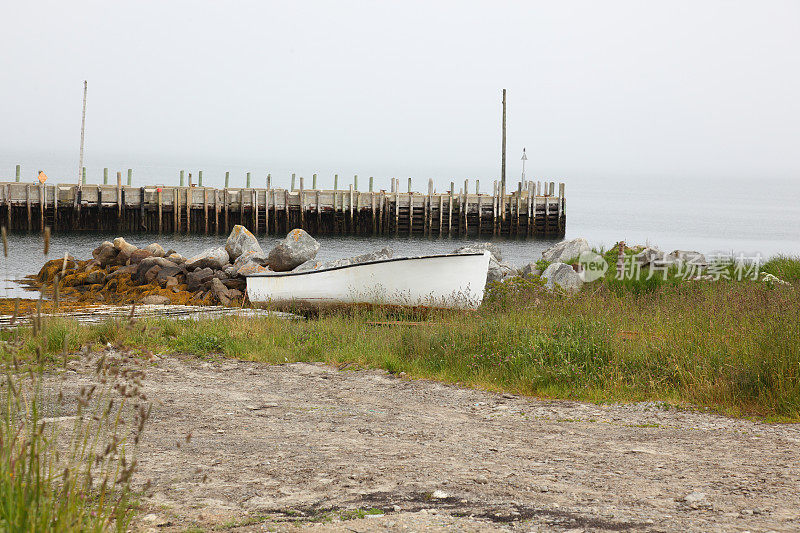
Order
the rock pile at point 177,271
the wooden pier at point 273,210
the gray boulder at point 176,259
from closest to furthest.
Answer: the rock pile at point 177,271
the gray boulder at point 176,259
the wooden pier at point 273,210

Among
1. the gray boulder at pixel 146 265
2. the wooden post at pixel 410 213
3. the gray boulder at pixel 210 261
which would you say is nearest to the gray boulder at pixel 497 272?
the gray boulder at pixel 210 261

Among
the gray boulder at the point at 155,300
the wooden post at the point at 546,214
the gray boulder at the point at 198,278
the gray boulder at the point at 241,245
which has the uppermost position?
the wooden post at the point at 546,214

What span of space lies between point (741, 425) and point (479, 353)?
3.30 m

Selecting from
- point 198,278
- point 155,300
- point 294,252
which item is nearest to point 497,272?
point 294,252

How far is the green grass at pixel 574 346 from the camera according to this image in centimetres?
754

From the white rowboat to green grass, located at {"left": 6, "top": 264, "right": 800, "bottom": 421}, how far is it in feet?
5.18

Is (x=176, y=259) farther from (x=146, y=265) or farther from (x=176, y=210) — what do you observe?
(x=176, y=210)

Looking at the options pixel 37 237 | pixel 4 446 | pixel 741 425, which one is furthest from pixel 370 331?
pixel 37 237

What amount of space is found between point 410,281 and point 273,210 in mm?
33889

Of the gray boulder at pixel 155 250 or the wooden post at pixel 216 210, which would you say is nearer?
the gray boulder at pixel 155 250

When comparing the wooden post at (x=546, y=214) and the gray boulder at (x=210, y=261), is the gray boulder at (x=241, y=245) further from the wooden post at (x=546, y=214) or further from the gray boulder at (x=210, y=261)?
the wooden post at (x=546, y=214)

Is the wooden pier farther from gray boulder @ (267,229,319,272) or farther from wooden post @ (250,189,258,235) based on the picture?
gray boulder @ (267,229,319,272)

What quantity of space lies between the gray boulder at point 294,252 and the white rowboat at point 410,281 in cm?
496

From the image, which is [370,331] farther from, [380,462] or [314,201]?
[314,201]
